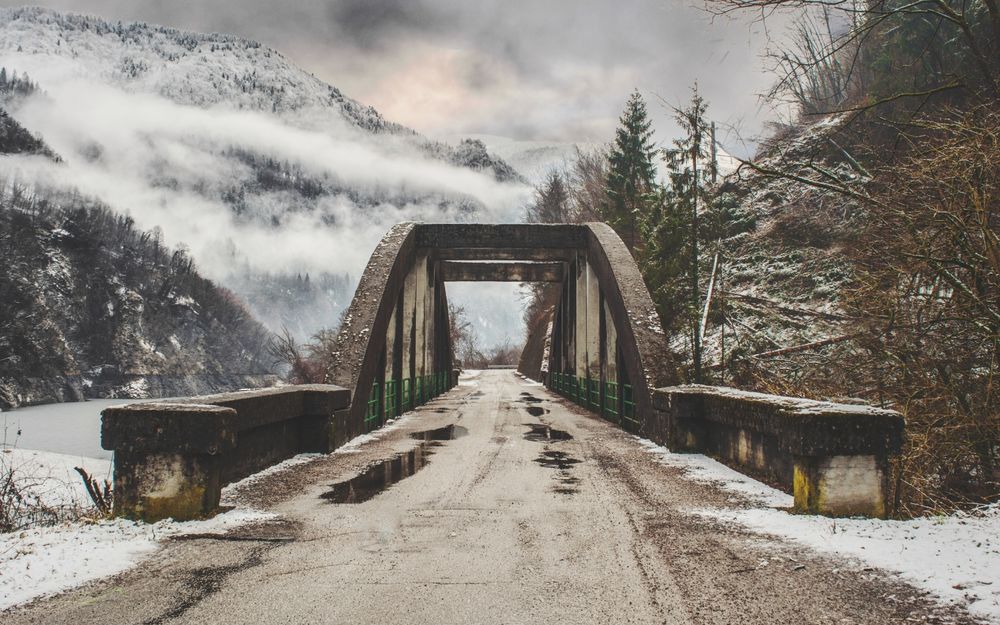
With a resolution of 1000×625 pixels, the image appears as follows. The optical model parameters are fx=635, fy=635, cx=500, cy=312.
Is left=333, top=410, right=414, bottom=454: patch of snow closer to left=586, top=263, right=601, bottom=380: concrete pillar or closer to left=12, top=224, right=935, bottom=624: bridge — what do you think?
left=12, top=224, right=935, bottom=624: bridge

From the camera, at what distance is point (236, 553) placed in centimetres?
395

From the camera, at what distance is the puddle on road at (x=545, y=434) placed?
1049cm

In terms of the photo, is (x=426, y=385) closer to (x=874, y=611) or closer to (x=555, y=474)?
(x=555, y=474)

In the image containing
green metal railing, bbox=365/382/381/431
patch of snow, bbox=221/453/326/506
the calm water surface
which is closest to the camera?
patch of snow, bbox=221/453/326/506

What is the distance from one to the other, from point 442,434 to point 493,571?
7.55 m

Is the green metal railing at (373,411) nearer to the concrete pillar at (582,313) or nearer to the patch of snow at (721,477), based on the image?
the patch of snow at (721,477)

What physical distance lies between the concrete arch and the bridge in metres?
0.23

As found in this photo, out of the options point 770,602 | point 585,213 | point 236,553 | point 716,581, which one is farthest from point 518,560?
point 585,213

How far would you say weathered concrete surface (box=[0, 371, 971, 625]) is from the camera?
299 centimetres

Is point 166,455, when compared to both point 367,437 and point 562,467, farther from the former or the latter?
point 367,437

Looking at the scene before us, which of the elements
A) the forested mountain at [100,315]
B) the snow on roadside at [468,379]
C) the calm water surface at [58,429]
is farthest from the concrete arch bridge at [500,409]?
the forested mountain at [100,315]

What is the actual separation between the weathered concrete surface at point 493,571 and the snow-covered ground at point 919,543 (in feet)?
0.60

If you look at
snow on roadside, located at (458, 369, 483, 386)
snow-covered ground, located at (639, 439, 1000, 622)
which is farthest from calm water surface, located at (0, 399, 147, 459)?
snow-covered ground, located at (639, 439, 1000, 622)

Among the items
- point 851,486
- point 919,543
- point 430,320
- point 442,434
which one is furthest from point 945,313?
point 430,320
